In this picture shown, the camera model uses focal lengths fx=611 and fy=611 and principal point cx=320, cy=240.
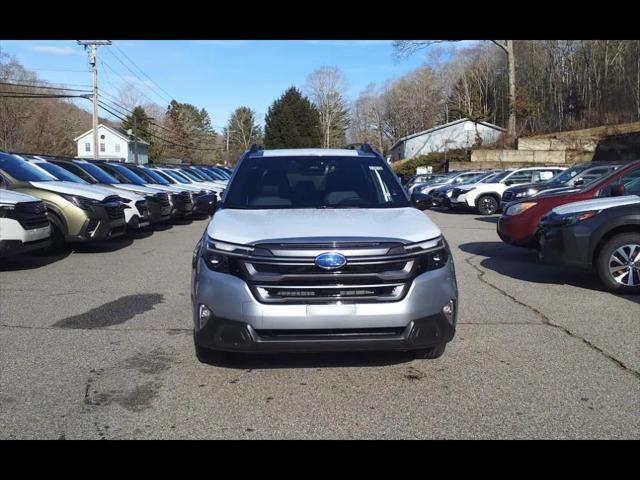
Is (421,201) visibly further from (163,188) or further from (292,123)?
(292,123)

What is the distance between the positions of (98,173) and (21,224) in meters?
5.97

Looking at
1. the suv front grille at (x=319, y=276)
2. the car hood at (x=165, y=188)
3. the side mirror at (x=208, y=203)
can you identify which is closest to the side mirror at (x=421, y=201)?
the suv front grille at (x=319, y=276)

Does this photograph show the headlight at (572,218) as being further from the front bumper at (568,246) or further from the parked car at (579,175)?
the parked car at (579,175)

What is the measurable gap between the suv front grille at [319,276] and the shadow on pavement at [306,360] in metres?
0.95

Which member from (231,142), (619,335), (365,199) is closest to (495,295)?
(619,335)

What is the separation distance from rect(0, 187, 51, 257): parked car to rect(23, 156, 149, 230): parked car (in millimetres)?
2520

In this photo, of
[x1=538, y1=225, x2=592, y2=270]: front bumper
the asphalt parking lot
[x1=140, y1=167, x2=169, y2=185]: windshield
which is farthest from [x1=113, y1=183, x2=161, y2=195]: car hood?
[x1=538, y1=225, x2=592, y2=270]: front bumper

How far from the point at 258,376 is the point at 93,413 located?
1228mm

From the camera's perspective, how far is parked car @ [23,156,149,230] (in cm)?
1264

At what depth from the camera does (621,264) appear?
771cm

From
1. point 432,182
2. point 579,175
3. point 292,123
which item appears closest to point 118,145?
point 292,123

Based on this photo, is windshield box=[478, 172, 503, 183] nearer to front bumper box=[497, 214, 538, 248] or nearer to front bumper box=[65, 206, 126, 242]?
front bumper box=[497, 214, 538, 248]

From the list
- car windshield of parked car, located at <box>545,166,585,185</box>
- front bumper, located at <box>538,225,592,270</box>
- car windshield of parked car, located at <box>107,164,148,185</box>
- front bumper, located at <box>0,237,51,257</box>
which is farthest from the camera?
car windshield of parked car, located at <box>107,164,148,185</box>
